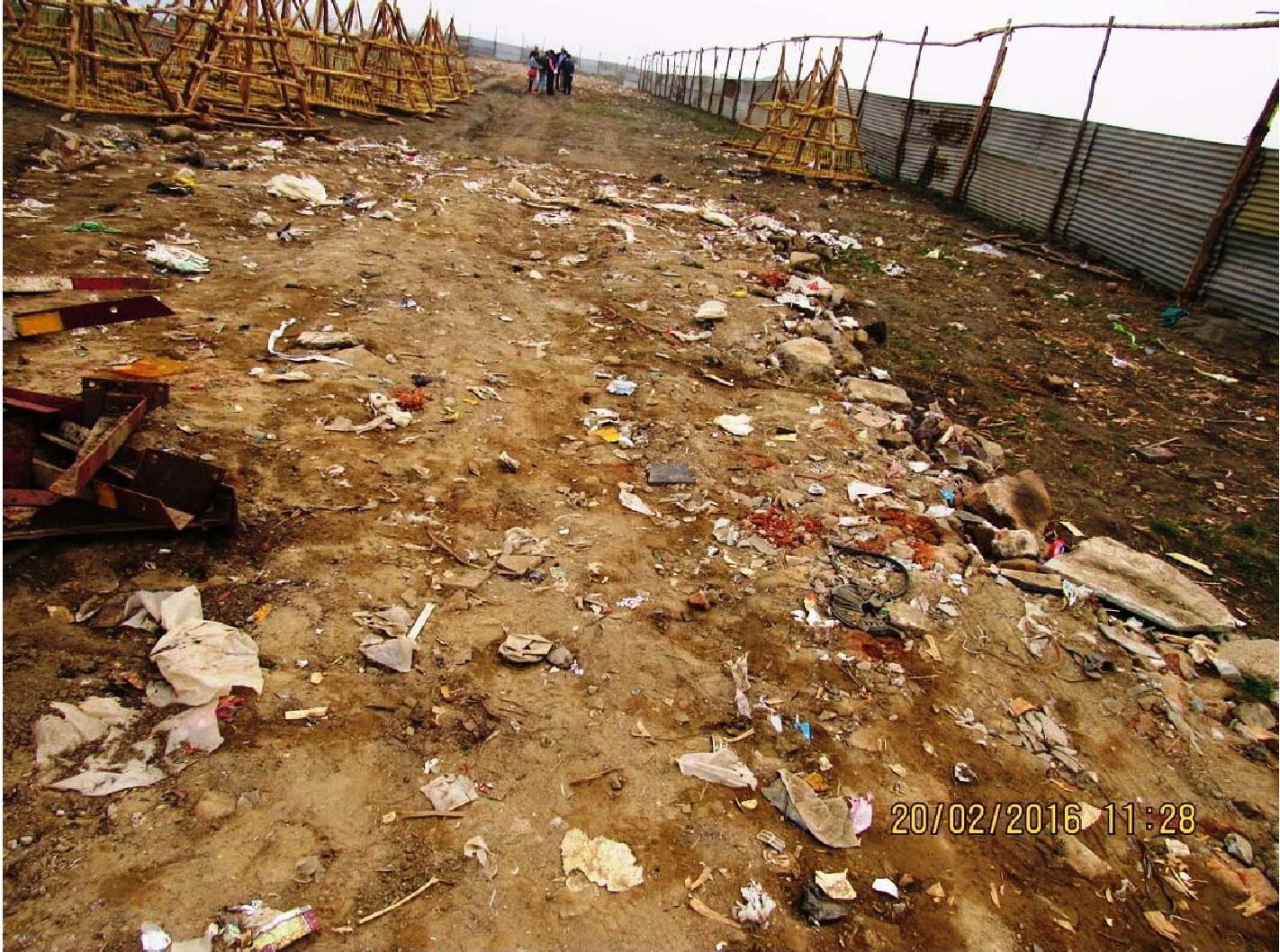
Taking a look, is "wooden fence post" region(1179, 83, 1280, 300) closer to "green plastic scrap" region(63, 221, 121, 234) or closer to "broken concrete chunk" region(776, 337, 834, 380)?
"broken concrete chunk" region(776, 337, 834, 380)

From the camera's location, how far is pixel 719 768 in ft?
6.93

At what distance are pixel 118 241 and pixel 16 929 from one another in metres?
5.63

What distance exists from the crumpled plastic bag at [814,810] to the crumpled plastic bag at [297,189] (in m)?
7.66

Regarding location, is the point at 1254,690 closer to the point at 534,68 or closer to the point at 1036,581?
the point at 1036,581

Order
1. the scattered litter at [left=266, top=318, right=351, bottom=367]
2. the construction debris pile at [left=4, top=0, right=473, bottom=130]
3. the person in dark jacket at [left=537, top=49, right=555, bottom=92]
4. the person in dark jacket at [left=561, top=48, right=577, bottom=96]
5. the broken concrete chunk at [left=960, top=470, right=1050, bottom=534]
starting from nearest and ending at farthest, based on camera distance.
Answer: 1. the broken concrete chunk at [left=960, top=470, right=1050, bottom=534]
2. the scattered litter at [left=266, top=318, right=351, bottom=367]
3. the construction debris pile at [left=4, top=0, right=473, bottom=130]
4. the person in dark jacket at [left=537, top=49, right=555, bottom=92]
5. the person in dark jacket at [left=561, top=48, right=577, bottom=96]

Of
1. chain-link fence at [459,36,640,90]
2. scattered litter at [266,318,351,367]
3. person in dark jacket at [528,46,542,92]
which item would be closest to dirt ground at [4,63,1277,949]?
scattered litter at [266,318,351,367]

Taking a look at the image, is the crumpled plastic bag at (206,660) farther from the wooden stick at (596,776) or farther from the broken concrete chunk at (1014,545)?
the broken concrete chunk at (1014,545)

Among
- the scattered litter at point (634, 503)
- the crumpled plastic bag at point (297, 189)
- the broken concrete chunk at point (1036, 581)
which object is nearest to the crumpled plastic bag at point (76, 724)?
the scattered litter at point (634, 503)

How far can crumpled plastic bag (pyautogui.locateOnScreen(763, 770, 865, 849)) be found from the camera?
197 centimetres

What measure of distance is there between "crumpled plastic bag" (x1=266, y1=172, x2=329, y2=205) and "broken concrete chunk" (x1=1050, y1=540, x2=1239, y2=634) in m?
7.80

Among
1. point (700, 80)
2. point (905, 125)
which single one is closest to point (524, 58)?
point (700, 80)

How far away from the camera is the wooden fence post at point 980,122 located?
1107 cm

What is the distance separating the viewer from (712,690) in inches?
94.8

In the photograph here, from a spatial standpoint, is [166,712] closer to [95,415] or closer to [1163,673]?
[95,415]
